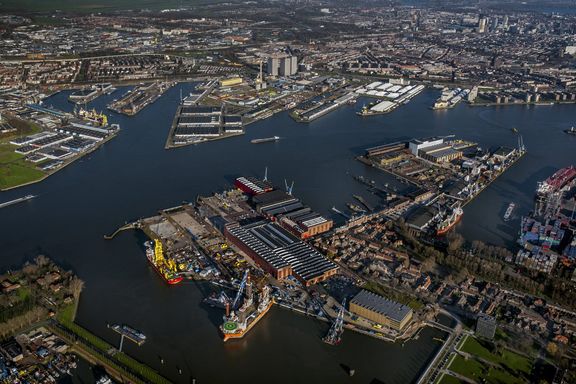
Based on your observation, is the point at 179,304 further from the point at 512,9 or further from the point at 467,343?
the point at 512,9

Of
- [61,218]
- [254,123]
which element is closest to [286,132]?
[254,123]

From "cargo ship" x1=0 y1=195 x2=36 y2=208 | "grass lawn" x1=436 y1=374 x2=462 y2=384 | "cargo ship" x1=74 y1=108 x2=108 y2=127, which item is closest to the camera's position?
"grass lawn" x1=436 y1=374 x2=462 y2=384

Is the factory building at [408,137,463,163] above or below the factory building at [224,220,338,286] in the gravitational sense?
above

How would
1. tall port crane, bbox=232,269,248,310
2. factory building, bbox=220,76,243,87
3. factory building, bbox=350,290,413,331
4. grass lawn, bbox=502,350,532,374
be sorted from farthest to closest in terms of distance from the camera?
factory building, bbox=220,76,243,87, tall port crane, bbox=232,269,248,310, factory building, bbox=350,290,413,331, grass lawn, bbox=502,350,532,374

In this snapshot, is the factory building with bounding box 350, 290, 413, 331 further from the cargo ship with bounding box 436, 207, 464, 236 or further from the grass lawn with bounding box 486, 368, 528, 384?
the cargo ship with bounding box 436, 207, 464, 236

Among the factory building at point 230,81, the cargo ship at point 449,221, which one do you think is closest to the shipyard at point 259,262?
the cargo ship at point 449,221

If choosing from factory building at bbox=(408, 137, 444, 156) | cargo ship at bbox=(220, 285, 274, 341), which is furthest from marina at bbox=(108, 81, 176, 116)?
cargo ship at bbox=(220, 285, 274, 341)
